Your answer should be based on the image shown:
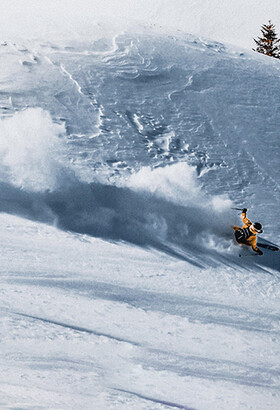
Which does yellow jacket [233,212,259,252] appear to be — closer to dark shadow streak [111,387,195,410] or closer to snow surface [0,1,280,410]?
snow surface [0,1,280,410]

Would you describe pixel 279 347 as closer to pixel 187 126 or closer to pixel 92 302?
pixel 92 302

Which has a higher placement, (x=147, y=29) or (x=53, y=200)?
(x=147, y=29)

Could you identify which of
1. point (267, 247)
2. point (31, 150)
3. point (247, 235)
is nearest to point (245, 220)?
point (247, 235)

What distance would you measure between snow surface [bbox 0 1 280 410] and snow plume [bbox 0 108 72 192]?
2 centimetres

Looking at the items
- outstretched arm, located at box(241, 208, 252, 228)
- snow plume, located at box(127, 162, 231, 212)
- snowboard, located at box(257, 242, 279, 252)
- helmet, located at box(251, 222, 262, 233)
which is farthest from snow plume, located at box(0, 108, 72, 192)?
snowboard, located at box(257, 242, 279, 252)

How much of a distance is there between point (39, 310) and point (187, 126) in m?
3.82

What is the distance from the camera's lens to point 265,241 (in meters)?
4.74

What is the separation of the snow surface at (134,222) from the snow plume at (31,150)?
22mm

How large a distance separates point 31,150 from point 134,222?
1.57 m

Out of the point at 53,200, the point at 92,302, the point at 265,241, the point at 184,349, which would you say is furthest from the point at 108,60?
the point at 184,349

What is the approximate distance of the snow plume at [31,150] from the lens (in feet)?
16.0

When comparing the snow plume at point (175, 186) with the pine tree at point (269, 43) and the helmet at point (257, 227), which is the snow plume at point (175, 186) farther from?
the pine tree at point (269, 43)

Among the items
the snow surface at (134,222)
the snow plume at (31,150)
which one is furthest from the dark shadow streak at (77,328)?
the snow plume at (31,150)

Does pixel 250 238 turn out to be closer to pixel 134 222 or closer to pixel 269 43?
pixel 134 222
